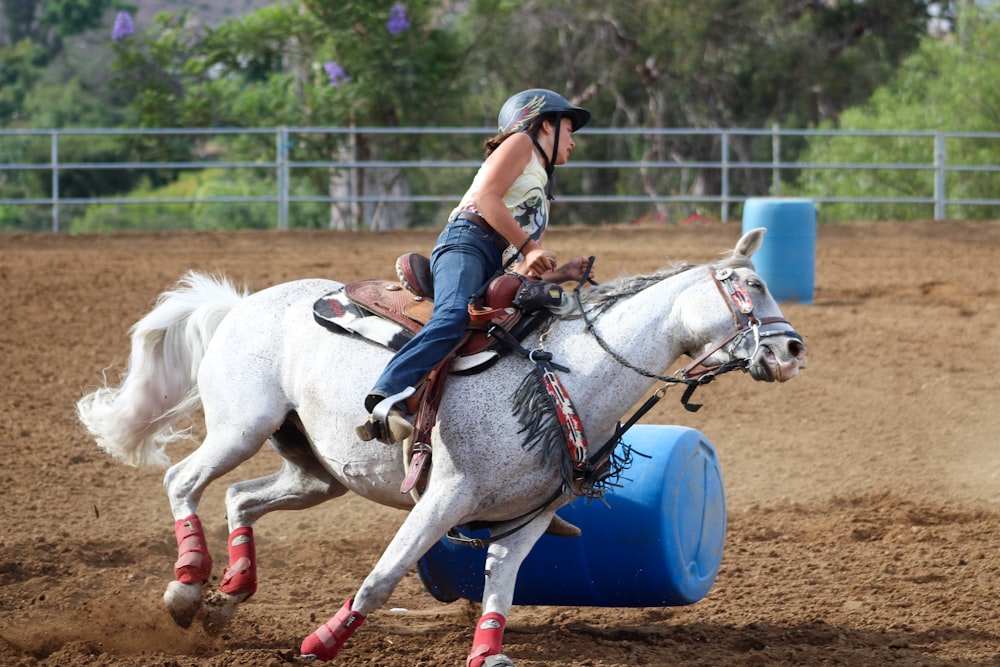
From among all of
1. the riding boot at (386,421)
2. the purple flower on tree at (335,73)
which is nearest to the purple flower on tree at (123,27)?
A: the purple flower on tree at (335,73)

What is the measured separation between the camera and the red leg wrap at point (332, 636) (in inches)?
162

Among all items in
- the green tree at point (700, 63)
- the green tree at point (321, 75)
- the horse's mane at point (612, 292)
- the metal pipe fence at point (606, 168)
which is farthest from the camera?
the green tree at point (700, 63)

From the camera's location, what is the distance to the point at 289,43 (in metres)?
22.0

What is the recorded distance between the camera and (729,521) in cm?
684

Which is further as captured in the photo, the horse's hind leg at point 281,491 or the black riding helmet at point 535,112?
the horse's hind leg at point 281,491

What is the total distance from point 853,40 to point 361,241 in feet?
58.5

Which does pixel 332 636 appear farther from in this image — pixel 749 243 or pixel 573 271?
pixel 749 243

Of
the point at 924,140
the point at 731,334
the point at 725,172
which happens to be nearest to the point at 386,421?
the point at 731,334

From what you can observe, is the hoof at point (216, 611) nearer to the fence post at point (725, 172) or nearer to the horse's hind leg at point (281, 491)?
the horse's hind leg at point (281, 491)

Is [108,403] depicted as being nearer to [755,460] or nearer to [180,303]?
[180,303]

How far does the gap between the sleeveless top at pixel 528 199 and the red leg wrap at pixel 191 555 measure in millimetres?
1733

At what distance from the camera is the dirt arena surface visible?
4.86 metres

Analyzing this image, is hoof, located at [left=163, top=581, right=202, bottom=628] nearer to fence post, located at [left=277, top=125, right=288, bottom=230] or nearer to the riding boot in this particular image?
the riding boot

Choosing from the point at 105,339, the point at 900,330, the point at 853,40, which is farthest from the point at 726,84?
the point at 105,339
